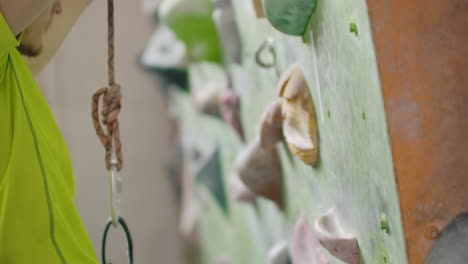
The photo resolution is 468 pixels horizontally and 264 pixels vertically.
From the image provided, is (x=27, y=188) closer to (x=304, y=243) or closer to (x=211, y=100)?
(x=304, y=243)

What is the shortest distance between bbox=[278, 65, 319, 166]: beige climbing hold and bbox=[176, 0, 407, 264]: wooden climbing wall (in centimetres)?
2

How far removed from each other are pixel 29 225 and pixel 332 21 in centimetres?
42

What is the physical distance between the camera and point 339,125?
1.02m

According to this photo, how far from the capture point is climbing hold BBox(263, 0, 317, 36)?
1021mm

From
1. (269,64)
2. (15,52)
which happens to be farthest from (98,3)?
(15,52)

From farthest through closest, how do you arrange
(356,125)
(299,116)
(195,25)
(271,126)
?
(195,25) → (271,126) → (299,116) → (356,125)

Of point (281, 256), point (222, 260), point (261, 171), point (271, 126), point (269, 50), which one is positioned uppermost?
point (269, 50)

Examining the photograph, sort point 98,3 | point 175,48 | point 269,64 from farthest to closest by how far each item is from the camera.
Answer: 1. point 98,3
2. point 175,48
3. point 269,64

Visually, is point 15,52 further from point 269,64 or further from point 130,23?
point 130,23

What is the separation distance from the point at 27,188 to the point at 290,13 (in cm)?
37

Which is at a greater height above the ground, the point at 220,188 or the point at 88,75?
the point at 88,75

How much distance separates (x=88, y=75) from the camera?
10.3 ft

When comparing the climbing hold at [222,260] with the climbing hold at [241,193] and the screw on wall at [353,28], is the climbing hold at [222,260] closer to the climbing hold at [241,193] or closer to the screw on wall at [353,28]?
the climbing hold at [241,193]

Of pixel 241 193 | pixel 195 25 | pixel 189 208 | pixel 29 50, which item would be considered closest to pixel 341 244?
pixel 29 50
